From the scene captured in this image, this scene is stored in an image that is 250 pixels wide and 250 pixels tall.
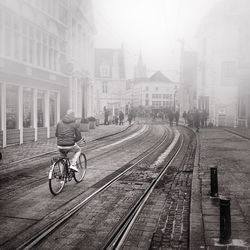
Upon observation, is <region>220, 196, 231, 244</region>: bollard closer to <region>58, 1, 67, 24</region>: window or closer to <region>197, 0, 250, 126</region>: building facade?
<region>197, 0, 250, 126</region>: building facade

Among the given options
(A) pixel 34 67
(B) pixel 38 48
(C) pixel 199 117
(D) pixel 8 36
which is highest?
(B) pixel 38 48

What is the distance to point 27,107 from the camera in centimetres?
1745

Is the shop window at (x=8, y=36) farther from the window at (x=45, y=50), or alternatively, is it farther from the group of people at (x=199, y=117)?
the group of people at (x=199, y=117)

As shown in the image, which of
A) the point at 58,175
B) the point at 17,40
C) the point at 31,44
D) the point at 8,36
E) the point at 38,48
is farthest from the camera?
the point at 38,48

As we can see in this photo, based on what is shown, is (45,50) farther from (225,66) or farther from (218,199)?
(218,199)

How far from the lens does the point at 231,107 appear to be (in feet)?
103

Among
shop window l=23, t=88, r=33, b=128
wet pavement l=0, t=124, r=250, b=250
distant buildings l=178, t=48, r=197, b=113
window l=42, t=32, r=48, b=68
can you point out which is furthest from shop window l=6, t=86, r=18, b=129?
distant buildings l=178, t=48, r=197, b=113

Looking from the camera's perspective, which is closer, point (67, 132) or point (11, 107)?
point (67, 132)

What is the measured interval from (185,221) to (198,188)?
207 centimetres

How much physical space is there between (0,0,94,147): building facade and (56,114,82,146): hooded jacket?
7.60 metres

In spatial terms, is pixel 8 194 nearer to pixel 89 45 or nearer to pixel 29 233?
pixel 29 233

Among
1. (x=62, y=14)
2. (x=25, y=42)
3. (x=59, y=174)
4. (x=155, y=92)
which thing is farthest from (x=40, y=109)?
(x=155, y=92)

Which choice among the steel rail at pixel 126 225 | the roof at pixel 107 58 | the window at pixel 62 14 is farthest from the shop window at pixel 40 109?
the roof at pixel 107 58

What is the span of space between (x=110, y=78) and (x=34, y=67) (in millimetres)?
48500
